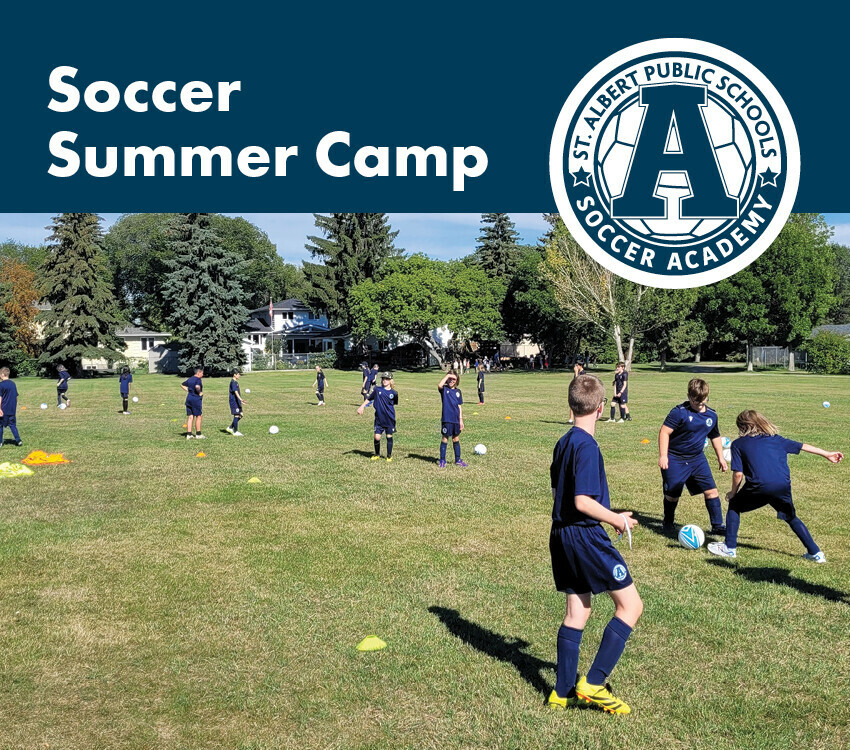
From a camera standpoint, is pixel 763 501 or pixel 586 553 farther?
pixel 763 501

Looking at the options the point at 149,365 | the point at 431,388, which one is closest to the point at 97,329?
the point at 149,365

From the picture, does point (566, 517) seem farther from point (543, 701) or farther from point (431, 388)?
point (431, 388)

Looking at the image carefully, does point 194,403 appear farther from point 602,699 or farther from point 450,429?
point 602,699

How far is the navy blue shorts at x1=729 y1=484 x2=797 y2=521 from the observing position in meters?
8.72

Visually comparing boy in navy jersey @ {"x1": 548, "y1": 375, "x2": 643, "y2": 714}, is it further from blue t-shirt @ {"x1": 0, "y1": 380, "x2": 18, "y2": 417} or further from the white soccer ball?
blue t-shirt @ {"x1": 0, "y1": 380, "x2": 18, "y2": 417}

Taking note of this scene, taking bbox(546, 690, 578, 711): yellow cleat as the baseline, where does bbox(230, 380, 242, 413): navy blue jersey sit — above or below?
above

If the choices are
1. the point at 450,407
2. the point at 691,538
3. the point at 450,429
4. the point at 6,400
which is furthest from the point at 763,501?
the point at 6,400

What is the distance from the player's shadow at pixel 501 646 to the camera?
6192mm

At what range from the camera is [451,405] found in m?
15.9

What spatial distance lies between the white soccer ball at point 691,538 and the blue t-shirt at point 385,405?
8047 mm

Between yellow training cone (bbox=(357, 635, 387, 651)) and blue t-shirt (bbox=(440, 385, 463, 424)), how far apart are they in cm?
920

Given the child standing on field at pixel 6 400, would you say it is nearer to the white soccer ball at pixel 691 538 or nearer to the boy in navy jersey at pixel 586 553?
the white soccer ball at pixel 691 538

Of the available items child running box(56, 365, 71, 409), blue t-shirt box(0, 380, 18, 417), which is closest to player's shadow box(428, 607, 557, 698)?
blue t-shirt box(0, 380, 18, 417)

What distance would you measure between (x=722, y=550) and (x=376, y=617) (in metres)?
4.67
